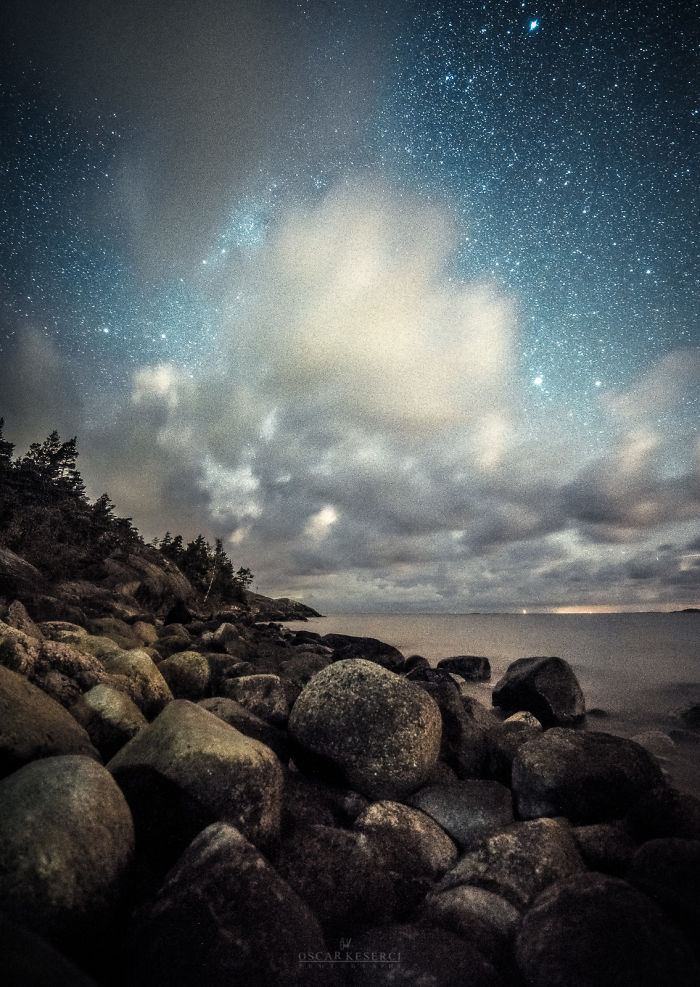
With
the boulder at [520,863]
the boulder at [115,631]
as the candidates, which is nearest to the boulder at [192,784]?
the boulder at [520,863]

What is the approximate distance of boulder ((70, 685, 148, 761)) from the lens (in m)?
5.30

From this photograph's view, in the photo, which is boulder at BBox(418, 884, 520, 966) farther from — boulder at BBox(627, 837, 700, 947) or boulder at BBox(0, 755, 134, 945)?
boulder at BBox(0, 755, 134, 945)

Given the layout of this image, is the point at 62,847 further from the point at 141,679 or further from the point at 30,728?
the point at 141,679

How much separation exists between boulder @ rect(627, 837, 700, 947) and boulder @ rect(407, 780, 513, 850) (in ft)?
5.72

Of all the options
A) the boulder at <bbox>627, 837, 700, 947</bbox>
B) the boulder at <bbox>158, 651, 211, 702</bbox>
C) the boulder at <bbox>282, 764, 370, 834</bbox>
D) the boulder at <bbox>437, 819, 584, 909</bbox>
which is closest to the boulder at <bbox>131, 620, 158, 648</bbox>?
the boulder at <bbox>158, 651, 211, 702</bbox>

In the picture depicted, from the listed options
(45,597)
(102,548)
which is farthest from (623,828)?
(102,548)

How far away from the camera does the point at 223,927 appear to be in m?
2.64

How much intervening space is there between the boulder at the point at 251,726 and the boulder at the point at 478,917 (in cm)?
303

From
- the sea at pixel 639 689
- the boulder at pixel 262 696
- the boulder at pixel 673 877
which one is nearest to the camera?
the boulder at pixel 673 877

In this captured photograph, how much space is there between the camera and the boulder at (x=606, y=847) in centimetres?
403

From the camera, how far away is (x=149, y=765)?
410 centimetres

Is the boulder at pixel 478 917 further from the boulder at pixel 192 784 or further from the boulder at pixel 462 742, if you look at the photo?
the boulder at pixel 462 742

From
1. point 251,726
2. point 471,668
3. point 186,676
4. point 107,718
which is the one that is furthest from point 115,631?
point 471,668

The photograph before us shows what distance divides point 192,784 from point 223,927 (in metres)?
1.47
